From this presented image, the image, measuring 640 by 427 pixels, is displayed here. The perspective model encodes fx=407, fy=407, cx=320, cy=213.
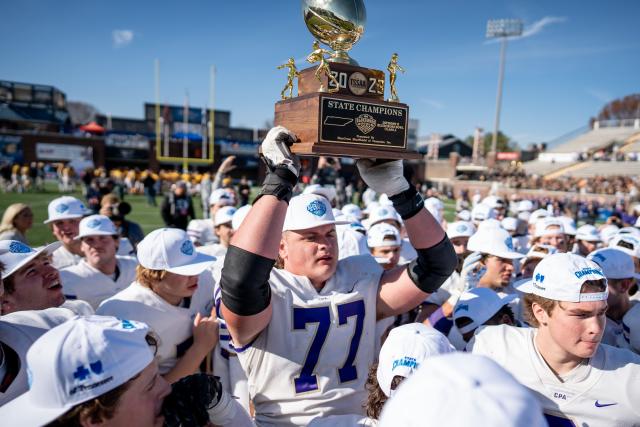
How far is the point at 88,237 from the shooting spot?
389 centimetres

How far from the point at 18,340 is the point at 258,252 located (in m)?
1.23

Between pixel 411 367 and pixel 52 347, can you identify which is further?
pixel 411 367

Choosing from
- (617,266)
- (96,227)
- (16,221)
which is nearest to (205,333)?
(96,227)

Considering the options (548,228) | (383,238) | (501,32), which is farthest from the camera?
(501,32)

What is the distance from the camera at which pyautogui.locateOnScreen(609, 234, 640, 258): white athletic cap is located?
420 cm

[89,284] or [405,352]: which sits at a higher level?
[405,352]

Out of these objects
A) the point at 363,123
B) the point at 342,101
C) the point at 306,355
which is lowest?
the point at 306,355

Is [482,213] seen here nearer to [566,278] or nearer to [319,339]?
[566,278]

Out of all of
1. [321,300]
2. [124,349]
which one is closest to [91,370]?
[124,349]

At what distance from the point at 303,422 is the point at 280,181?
128 cm

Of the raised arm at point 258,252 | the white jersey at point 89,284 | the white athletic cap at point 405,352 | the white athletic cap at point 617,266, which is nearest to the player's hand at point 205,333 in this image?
the raised arm at point 258,252

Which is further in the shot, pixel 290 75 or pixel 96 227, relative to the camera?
pixel 96 227

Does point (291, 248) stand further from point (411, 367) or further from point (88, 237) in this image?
point (88, 237)

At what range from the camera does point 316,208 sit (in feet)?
7.68
